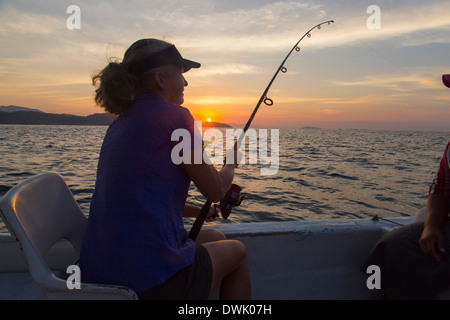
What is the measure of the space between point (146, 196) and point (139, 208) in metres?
0.05

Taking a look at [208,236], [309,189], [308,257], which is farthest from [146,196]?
[309,189]

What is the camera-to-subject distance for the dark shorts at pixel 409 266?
177 centimetres

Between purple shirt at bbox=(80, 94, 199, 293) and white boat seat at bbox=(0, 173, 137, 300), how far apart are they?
0.28ft

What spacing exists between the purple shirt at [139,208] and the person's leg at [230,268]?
0.17 meters

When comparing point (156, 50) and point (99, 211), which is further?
point (156, 50)

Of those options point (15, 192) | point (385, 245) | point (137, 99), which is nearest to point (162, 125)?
point (137, 99)

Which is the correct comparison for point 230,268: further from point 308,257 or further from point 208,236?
point 308,257

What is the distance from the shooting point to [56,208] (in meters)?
1.62

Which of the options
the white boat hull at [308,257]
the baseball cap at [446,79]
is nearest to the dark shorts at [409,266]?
the white boat hull at [308,257]

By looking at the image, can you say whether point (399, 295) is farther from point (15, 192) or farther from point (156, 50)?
point (15, 192)

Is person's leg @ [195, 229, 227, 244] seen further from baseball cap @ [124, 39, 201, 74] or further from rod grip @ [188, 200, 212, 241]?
baseball cap @ [124, 39, 201, 74]

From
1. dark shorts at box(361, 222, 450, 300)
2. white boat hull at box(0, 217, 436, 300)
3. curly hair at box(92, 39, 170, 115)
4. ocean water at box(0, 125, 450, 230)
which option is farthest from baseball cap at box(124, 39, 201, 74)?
ocean water at box(0, 125, 450, 230)

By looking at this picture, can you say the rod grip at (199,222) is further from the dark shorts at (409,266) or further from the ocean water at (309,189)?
the ocean water at (309,189)

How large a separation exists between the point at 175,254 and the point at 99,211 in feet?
1.15
